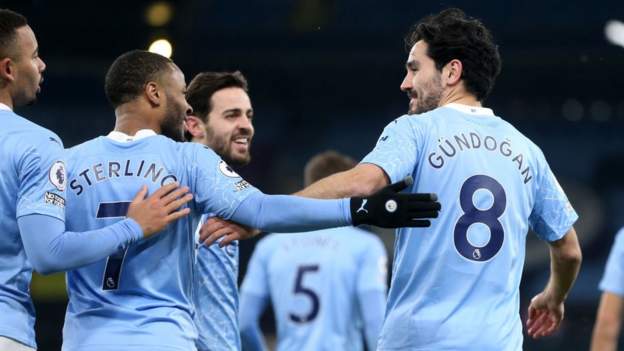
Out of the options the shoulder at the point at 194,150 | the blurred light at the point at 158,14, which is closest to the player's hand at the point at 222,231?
the shoulder at the point at 194,150

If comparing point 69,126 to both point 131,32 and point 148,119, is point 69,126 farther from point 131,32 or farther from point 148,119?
point 148,119

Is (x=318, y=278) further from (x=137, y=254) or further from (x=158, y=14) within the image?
(x=158, y=14)

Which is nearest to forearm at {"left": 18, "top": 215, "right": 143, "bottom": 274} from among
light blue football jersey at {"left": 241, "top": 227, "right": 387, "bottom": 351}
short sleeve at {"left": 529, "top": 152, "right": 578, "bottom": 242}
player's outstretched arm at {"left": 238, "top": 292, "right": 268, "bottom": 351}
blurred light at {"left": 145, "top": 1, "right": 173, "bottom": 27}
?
short sleeve at {"left": 529, "top": 152, "right": 578, "bottom": 242}

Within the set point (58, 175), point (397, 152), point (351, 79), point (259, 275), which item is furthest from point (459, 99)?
point (351, 79)

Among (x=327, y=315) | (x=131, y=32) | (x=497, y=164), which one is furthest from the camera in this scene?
(x=131, y=32)

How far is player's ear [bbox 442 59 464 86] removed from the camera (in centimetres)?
461

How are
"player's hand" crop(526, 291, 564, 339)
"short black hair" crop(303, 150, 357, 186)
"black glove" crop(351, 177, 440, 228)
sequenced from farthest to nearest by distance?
"short black hair" crop(303, 150, 357, 186) → "player's hand" crop(526, 291, 564, 339) → "black glove" crop(351, 177, 440, 228)

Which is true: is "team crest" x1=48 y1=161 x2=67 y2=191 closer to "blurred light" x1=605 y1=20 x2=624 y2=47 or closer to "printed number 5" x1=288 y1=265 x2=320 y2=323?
"printed number 5" x1=288 y1=265 x2=320 y2=323

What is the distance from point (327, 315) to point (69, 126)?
9.97 meters

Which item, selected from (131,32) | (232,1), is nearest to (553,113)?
(232,1)

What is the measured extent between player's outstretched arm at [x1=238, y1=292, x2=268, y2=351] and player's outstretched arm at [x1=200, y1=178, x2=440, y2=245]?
2105 millimetres

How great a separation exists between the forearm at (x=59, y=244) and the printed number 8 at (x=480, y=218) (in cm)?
130

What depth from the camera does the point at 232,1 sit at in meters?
17.7

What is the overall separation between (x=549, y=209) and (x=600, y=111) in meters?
12.8
